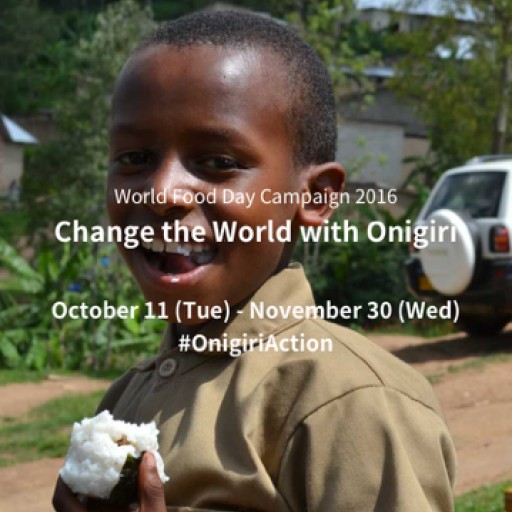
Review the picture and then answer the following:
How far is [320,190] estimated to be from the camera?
1899mm

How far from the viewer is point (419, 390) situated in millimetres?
1669

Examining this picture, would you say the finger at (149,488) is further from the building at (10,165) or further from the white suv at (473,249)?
the building at (10,165)

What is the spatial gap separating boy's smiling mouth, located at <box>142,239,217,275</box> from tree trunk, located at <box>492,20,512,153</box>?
13969mm

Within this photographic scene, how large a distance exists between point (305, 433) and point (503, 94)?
1455 centimetres

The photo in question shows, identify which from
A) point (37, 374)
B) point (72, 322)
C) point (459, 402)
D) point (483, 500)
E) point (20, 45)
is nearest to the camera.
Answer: point (483, 500)

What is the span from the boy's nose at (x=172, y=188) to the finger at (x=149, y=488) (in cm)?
39

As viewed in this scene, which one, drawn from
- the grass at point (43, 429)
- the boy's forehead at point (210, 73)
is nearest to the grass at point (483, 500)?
the grass at point (43, 429)

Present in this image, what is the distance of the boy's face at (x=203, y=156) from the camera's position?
1.72 meters

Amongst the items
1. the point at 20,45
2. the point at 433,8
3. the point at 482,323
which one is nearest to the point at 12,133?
the point at 20,45

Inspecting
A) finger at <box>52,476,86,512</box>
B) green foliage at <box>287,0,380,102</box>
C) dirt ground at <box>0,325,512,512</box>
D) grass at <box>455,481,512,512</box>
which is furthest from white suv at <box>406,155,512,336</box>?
finger at <box>52,476,86,512</box>

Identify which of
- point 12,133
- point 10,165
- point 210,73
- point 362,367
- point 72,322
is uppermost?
point 210,73

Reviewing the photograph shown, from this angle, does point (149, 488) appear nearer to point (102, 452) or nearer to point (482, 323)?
point (102, 452)

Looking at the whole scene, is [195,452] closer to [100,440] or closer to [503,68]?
[100,440]

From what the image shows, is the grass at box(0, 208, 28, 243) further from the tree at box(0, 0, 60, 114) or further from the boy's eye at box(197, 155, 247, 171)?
the boy's eye at box(197, 155, 247, 171)
